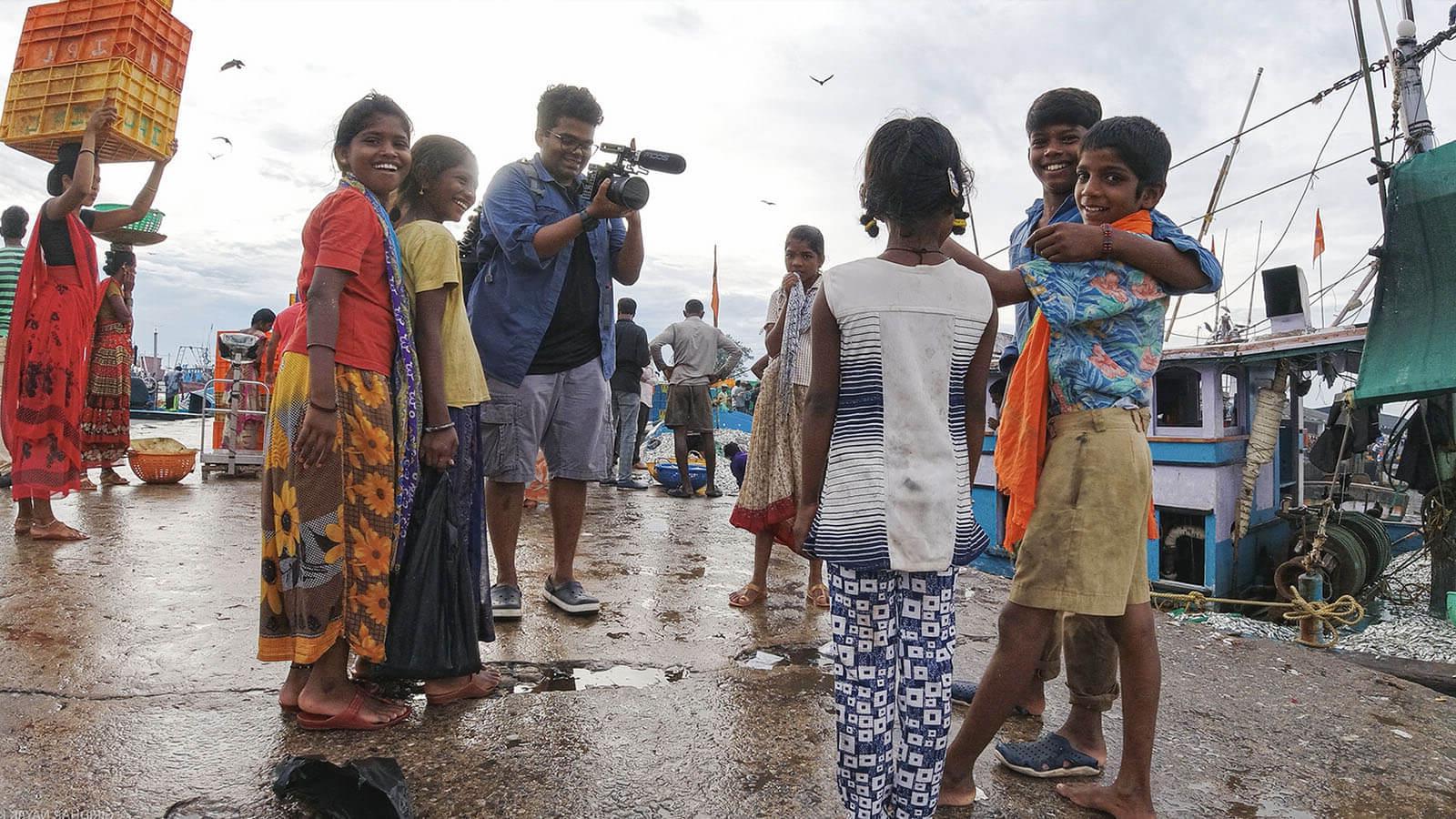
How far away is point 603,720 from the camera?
2205 millimetres

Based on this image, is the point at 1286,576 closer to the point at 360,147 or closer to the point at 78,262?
the point at 360,147

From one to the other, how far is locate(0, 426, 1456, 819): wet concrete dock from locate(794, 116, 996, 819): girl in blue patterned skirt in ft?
1.14

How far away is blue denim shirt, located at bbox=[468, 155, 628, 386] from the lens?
3.02m

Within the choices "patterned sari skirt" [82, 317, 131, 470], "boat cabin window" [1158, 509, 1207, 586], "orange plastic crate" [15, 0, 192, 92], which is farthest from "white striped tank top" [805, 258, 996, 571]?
"boat cabin window" [1158, 509, 1207, 586]

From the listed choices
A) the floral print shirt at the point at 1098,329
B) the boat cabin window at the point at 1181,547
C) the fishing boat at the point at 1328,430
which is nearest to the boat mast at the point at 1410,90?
the fishing boat at the point at 1328,430

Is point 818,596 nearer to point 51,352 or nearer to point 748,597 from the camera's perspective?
point 748,597

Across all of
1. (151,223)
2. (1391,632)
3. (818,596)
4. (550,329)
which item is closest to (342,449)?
(550,329)

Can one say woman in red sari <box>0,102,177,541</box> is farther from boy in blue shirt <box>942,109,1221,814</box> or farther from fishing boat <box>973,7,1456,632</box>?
fishing boat <box>973,7,1456,632</box>

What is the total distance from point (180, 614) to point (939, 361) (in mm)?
2954

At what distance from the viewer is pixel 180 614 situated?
299cm

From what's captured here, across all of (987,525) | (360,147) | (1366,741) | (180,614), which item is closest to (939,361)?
(360,147)

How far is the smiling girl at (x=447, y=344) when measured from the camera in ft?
7.42

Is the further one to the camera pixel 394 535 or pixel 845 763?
pixel 394 535

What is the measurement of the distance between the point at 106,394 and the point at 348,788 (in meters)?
5.51
